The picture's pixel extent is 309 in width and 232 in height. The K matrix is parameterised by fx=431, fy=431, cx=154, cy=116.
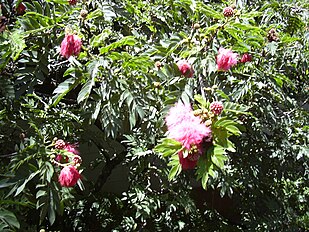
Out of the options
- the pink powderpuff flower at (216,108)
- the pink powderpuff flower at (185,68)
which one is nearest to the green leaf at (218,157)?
the pink powderpuff flower at (216,108)

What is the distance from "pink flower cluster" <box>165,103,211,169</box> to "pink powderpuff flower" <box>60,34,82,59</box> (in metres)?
0.60

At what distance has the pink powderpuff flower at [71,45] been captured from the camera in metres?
1.81

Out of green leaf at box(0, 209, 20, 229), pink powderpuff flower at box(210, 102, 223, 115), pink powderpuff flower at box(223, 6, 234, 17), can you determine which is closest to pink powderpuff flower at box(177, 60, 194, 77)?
pink powderpuff flower at box(223, 6, 234, 17)

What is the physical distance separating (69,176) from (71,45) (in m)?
0.55

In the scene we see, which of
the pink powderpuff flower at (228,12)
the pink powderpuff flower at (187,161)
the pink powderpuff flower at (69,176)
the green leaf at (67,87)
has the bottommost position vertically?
the pink powderpuff flower at (69,176)

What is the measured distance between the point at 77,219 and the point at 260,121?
1.63 metres

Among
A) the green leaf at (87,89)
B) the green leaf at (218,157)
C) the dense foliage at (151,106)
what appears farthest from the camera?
the dense foliage at (151,106)

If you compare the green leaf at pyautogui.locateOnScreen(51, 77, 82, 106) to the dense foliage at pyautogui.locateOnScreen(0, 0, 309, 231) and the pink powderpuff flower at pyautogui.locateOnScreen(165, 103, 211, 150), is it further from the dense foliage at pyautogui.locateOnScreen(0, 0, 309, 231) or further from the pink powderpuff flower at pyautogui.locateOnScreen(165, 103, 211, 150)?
the pink powderpuff flower at pyautogui.locateOnScreen(165, 103, 211, 150)

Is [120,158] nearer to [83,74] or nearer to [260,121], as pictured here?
[260,121]

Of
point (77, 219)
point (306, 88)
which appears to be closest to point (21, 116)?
point (77, 219)

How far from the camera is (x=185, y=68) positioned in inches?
69.4

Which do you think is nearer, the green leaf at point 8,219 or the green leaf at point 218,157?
the green leaf at point 218,157

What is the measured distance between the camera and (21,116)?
2305 mm

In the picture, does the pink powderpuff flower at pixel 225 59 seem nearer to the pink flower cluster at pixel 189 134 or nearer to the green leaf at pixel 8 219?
the pink flower cluster at pixel 189 134
